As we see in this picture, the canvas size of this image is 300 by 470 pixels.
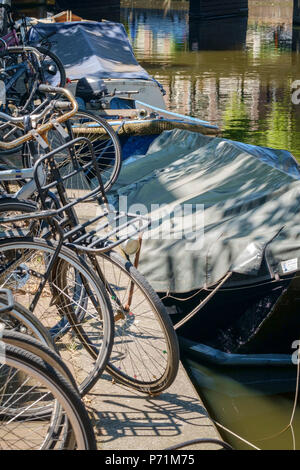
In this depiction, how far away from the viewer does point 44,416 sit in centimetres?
365

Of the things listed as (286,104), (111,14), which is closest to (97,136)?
(286,104)

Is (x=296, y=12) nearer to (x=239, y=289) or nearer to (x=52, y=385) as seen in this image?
(x=239, y=289)

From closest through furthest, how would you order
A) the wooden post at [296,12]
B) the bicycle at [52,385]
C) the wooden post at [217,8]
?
the bicycle at [52,385] → the wooden post at [296,12] → the wooden post at [217,8]

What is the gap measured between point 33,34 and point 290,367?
10.9m

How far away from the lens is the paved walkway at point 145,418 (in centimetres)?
419

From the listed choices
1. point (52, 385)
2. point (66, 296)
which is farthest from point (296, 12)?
point (52, 385)

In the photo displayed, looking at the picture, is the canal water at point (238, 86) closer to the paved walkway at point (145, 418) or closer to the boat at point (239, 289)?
the boat at point (239, 289)

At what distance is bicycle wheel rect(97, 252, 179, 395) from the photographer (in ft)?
13.9

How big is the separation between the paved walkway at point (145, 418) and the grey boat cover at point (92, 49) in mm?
10020

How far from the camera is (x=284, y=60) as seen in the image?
98.1 feet

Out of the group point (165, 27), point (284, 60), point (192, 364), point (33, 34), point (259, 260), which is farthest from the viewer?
point (165, 27)

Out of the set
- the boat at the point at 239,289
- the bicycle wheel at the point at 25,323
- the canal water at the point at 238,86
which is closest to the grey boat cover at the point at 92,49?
the canal water at the point at 238,86

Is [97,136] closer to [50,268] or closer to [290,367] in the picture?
[290,367]

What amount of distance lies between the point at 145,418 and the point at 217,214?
273 cm
